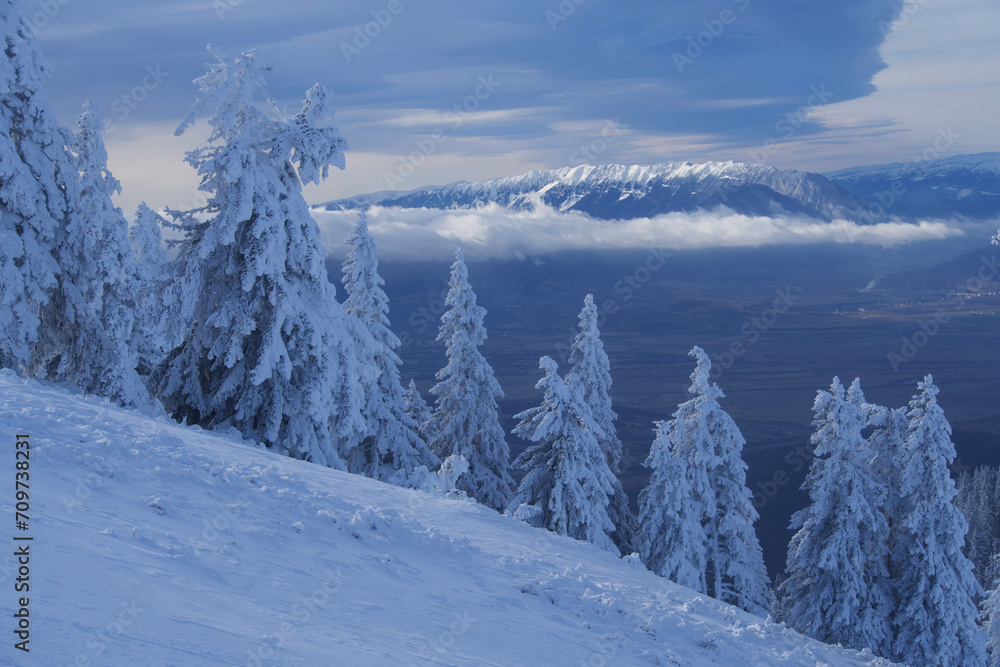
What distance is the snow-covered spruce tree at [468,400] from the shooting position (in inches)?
1047

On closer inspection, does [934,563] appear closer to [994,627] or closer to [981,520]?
[994,627]

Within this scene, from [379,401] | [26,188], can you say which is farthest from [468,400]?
[26,188]

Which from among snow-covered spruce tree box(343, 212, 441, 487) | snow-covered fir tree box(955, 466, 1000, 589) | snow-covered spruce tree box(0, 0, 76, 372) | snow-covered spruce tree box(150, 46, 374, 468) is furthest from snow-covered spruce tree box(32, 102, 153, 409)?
snow-covered fir tree box(955, 466, 1000, 589)

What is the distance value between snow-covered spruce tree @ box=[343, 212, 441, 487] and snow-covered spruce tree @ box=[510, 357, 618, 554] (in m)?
4.14

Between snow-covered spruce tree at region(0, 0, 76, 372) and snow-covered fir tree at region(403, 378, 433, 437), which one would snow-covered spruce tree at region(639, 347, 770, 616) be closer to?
snow-covered fir tree at region(403, 378, 433, 437)

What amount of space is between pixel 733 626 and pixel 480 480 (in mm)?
17850

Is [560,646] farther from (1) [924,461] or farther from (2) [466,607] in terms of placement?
(1) [924,461]

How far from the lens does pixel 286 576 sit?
6.45 m

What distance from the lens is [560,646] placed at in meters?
7.01

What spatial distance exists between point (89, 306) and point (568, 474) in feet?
50.7

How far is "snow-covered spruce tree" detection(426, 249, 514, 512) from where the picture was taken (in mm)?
26594

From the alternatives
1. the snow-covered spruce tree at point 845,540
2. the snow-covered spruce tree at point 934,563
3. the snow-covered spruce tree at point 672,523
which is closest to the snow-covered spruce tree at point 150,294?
the snow-covered spruce tree at point 672,523

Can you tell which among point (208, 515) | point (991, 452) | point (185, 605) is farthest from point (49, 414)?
point (991, 452)

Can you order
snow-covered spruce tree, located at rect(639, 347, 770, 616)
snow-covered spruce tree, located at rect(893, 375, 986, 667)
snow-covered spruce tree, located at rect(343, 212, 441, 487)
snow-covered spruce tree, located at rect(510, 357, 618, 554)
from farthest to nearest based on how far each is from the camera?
snow-covered spruce tree, located at rect(639, 347, 770, 616)
snow-covered spruce tree, located at rect(343, 212, 441, 487)
snow-covered spruce tree, located at rect(510, 357, 618, 554)
snow-covered spruce tree, located at rect(893, 375, 986, 667)
